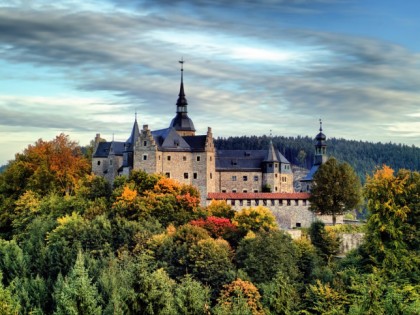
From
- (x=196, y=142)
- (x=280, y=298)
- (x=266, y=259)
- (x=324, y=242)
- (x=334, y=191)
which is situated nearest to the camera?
(x=280, y=298)

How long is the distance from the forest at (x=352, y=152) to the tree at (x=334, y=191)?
80227 mm

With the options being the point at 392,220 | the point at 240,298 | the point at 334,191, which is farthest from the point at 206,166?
the point at 240,298

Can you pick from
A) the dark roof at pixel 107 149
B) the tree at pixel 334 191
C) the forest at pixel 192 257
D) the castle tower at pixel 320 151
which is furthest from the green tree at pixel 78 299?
the castle tower at pixel 320 151

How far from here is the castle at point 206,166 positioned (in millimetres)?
67438

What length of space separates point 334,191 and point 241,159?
14246 millimetres

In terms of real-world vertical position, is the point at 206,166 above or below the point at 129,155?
below

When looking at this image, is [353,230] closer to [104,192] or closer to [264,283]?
[264,283]

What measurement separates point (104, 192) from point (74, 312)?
26.1 meters

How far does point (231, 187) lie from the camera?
7450 cm

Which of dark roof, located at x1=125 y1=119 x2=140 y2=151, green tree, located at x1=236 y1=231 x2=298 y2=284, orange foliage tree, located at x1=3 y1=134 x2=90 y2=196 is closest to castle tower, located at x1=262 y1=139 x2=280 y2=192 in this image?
dark roof, located at x1=125 y1=119 x2=140 y2=151

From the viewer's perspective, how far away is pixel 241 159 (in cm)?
7669

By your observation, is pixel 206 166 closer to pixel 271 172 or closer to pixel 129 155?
pixel 129 155

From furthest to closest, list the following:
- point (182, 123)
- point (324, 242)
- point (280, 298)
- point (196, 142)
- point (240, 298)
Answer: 1. point (182, 123)
2. point (196, 142)
3. point (324, 242)
4. point (280, 298)
5. point (240, 298)

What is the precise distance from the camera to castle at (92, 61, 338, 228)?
67.4 m
